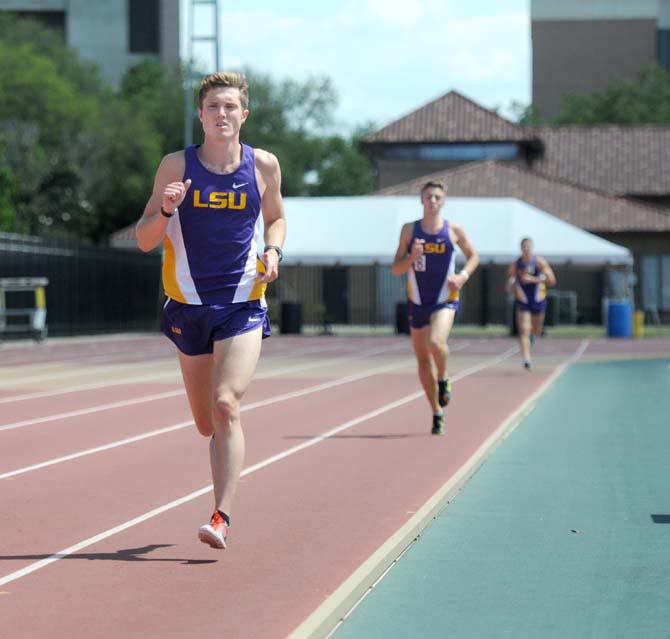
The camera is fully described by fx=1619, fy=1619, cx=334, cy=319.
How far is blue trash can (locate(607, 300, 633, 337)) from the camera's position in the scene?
138ft

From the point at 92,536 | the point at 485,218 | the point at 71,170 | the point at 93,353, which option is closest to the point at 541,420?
the point at 92,536

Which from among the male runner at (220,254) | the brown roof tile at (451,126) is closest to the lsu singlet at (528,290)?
the male runner at (220,254)

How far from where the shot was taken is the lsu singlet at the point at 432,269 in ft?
43.6

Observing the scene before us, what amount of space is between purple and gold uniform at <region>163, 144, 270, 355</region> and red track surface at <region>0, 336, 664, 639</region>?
105 centimetres

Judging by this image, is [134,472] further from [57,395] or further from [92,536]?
[57,395]

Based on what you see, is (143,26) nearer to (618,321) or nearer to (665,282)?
(665,282)

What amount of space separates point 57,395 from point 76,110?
Answer: 5707 centimetres

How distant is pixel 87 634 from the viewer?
5.52m


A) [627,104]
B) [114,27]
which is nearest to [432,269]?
[114,27]

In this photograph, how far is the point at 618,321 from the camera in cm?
4216

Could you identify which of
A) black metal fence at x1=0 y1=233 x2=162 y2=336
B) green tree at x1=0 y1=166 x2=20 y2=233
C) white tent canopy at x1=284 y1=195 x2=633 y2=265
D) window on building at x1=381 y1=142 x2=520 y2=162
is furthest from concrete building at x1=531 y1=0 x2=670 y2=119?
white tent canopy at x1=284 y1=195 x2=633 y2=265

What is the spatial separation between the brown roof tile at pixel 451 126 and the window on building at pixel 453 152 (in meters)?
0.41

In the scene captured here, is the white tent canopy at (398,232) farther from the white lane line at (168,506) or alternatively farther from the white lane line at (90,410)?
the white lane line at (168,506)

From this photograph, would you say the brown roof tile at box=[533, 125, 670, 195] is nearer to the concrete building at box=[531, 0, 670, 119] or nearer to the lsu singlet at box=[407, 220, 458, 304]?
the concrete building at box=[531, 0, 670, 119]
